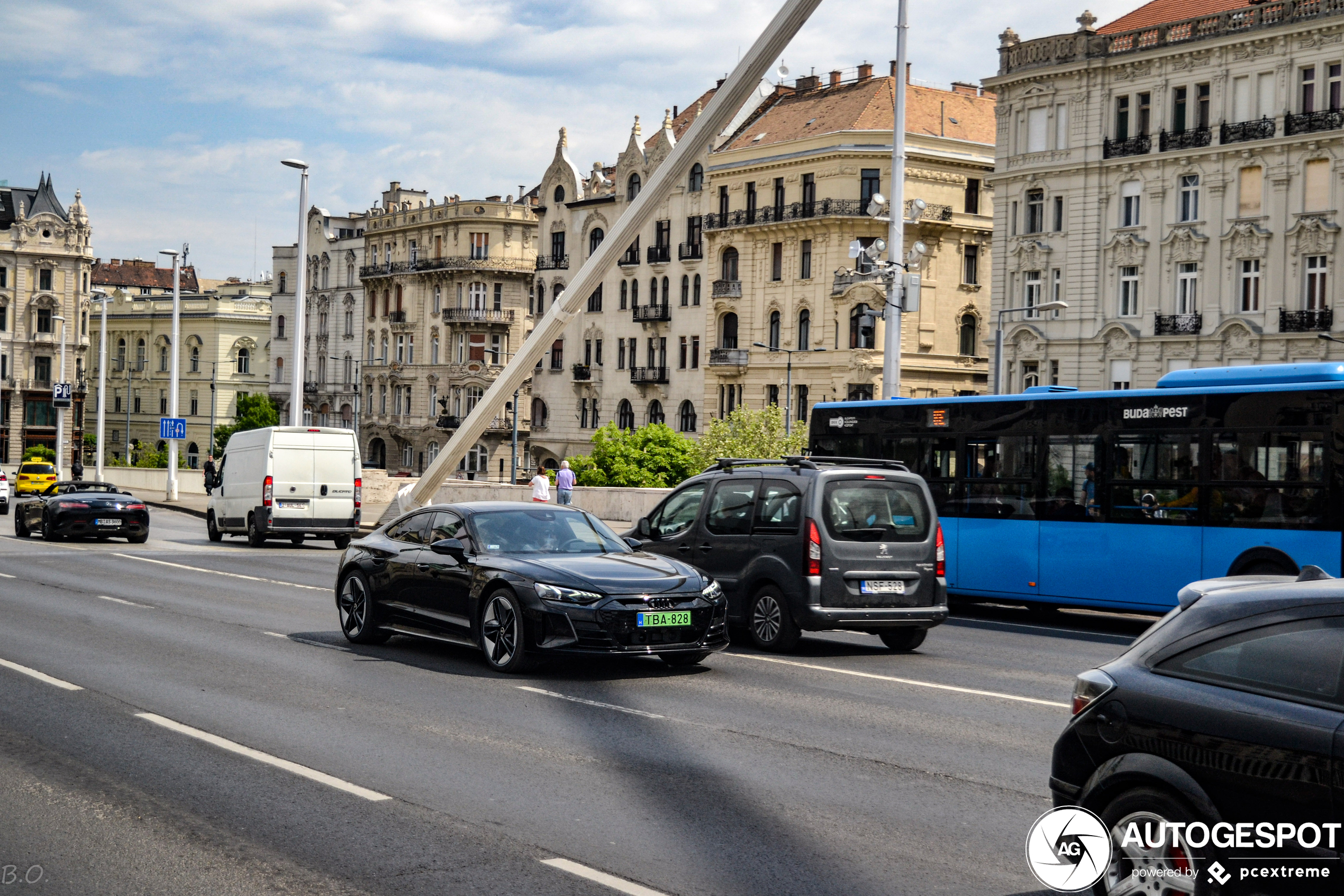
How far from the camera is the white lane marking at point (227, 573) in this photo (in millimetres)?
22422

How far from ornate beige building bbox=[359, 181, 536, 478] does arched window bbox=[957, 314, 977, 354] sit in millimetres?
30928

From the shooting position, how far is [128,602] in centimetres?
1930

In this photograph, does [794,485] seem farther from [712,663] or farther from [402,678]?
[402,678]

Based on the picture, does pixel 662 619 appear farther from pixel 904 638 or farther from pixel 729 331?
pixel 729 331

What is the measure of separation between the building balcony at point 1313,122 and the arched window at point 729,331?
31.0 m

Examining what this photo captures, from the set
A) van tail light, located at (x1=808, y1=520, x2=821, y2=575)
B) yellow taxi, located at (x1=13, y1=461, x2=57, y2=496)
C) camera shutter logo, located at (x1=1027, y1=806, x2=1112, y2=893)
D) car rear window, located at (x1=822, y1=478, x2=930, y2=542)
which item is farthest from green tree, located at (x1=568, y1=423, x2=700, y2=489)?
camera shutter logo, located at (x1=1027, y1=806, x2=1112, y2=893)

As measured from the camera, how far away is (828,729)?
414 inches

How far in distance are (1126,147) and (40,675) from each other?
52156 mm

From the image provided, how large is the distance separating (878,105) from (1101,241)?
58.5 feet

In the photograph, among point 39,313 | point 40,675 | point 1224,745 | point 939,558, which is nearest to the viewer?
point 1224,745

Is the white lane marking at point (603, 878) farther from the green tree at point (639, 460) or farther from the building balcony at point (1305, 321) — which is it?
the building balcony at point (1305, 321)

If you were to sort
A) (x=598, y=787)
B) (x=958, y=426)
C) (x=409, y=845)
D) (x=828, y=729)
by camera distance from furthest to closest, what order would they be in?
(x=958, y=426) < (x=828, y=729) < (x=598, y=787) < (x=409, y=845)

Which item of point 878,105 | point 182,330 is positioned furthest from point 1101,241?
point 182,330

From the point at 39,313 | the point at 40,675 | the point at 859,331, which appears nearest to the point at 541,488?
the point at 40,675
